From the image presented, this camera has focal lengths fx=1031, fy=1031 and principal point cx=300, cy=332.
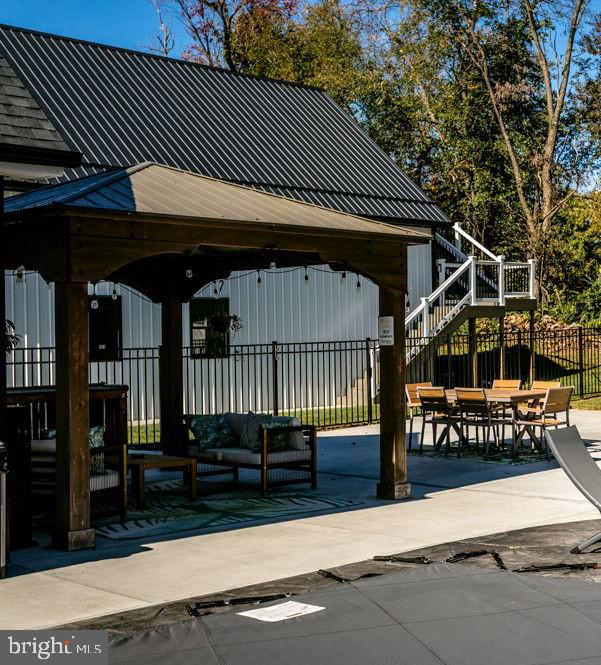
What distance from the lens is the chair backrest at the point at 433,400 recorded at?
1523 cm

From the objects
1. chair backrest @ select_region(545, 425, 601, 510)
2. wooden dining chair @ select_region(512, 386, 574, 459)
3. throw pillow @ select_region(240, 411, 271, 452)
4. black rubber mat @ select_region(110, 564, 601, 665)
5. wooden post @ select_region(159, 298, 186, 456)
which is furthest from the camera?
wooden dining chair @ select_region(512, 386, 574, 459)

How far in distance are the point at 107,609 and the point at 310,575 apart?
163 centimetres

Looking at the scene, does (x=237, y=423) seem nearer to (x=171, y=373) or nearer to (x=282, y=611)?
(x=171, y=373)

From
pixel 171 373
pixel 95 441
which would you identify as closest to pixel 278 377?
pixel 171 373

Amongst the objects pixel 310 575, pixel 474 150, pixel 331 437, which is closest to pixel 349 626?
pixel 310 575

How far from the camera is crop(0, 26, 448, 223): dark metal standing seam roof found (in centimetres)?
2153

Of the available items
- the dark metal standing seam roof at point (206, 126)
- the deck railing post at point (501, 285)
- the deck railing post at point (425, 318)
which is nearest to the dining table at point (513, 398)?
the deck railing post at point (425, 318)

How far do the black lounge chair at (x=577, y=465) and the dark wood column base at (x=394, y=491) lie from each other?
2.62m

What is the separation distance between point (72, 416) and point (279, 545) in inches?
84.7

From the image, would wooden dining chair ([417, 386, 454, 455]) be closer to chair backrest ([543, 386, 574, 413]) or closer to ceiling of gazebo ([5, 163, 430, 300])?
chair backrest ([543, 386, 574, 413])

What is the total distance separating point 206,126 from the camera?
2372cm

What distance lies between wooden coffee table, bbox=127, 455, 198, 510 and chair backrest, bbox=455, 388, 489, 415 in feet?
16.1

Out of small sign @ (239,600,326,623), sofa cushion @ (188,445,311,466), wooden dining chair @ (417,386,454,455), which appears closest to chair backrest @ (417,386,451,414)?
wooden dining chair @ (417,386,454,455)

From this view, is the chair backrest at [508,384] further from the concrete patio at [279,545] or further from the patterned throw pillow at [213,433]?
the patterned throw pillow at [213,433]
